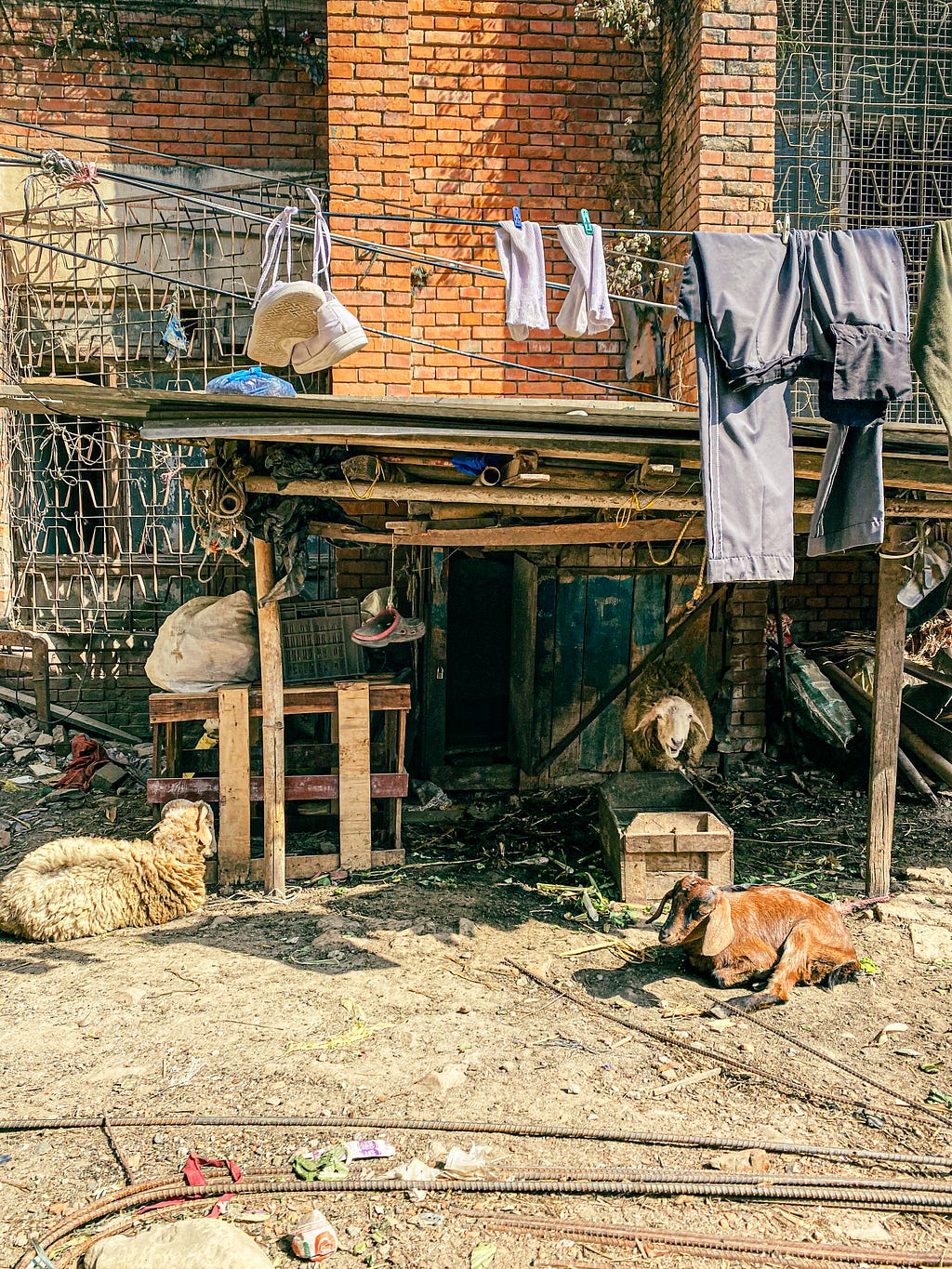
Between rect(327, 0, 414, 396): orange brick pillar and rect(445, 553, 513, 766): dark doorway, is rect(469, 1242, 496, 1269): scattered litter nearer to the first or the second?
rect(445, 553, 513, 766): dark doorway

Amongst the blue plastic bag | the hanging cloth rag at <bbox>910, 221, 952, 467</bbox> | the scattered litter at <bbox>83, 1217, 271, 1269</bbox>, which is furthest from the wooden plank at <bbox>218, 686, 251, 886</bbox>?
the hanging cloth rag at <bbox>910, 221, 952, 467</bbox>

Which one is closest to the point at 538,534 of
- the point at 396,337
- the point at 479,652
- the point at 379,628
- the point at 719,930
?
the point at 379,628

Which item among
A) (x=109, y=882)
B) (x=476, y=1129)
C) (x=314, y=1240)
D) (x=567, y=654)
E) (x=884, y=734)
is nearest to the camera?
(x=314, y=1240)

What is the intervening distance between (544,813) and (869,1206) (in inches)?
174

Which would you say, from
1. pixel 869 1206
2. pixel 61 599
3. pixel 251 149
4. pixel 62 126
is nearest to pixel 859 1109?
pixel 869 1206

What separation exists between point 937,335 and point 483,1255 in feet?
14.4

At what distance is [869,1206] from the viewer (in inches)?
131

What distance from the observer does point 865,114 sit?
8445 millimetres

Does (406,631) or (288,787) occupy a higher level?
(406,631)

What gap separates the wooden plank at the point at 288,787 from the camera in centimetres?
621

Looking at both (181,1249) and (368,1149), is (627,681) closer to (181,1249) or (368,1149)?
(368,1149)

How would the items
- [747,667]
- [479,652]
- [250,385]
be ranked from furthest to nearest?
1. [479,652]
2. [747,667]
3. [250,385]

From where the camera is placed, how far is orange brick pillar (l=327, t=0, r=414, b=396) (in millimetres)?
7094

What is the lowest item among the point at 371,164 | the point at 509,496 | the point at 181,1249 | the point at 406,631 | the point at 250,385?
the point at 181,1249
